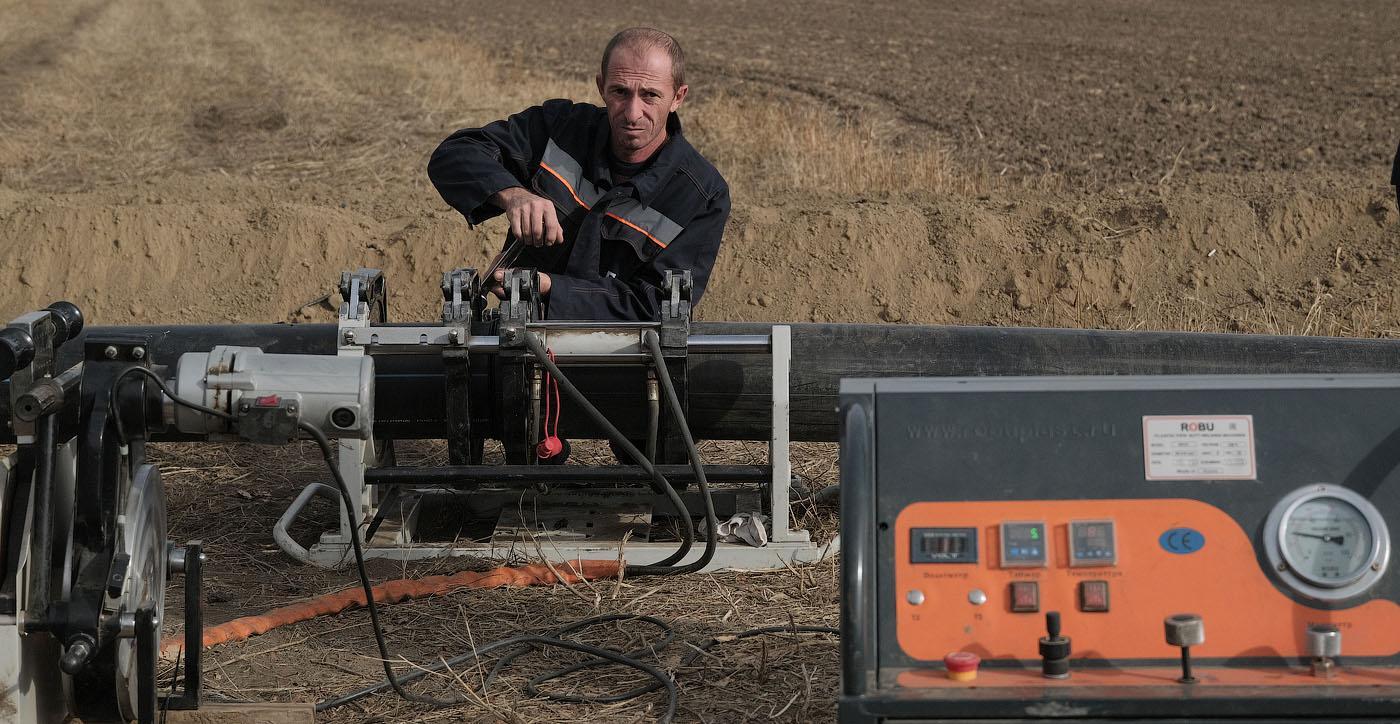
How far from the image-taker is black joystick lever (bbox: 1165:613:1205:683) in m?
1.96

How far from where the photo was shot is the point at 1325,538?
6.70ft

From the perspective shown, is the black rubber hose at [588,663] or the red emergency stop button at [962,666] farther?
the black rubber hose at [588,663]

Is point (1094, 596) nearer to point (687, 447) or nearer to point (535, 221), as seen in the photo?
point (687, 447)

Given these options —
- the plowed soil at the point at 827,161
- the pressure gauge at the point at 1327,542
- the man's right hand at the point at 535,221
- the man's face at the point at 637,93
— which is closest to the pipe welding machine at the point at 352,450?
the man's right hand at the point at 535,221

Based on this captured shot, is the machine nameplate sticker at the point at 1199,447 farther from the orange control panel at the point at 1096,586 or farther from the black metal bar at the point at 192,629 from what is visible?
the black metal bar at the point at 192,629

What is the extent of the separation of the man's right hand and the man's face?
468mm

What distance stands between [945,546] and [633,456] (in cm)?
167

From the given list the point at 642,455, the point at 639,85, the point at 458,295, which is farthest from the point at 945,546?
the point at 639,85

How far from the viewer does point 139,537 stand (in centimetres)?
254

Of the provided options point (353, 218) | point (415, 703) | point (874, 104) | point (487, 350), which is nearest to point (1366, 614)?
point (415, 703)

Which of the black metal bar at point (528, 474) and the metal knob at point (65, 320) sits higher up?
the metal knob at point (65, 320)

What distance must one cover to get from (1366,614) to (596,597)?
7.18ft

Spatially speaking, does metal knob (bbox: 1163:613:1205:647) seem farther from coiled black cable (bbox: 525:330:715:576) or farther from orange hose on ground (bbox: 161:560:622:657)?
orange hose on ground (bbox: 161:560:622:657)

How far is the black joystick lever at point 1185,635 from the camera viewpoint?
196 centimetres
